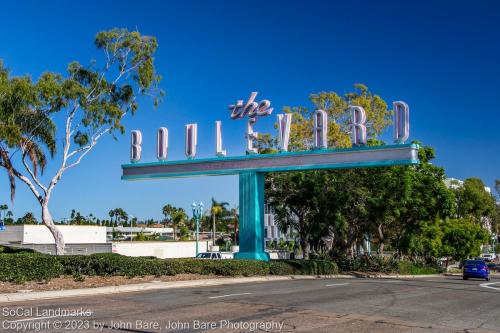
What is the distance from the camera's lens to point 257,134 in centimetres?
3322

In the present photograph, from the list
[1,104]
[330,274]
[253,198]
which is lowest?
[330,274]

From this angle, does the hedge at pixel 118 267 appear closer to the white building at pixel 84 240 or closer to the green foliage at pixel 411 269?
the green foliage at pixel 411 269

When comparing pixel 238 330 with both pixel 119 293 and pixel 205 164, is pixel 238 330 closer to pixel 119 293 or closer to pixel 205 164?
pixel 119 293

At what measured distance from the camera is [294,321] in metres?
11.8

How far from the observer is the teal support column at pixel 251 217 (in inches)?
1230

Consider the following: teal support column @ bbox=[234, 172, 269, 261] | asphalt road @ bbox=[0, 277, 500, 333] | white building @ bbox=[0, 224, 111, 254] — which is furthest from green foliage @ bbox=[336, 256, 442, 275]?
white building @ bbox=[0, 224, 111, 254]

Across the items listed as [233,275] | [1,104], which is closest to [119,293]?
[233,275]

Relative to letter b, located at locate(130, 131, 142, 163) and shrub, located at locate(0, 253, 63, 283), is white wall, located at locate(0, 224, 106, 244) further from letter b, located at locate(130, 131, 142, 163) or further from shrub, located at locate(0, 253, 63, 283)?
shrub, located at locate(0, 253, 63, 283)

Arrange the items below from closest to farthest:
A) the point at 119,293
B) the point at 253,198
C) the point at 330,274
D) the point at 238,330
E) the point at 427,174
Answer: the point at 238,330 < the point at 119,293 < the point at 253,198 < the point at 330,274 < the point at 427,174

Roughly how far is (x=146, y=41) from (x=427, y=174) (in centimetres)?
2218

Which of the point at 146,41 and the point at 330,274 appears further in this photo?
the point at 330,274

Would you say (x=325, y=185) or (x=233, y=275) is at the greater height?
(x=325, y=185)

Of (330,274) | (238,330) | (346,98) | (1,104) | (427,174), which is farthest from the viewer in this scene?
(346,98)

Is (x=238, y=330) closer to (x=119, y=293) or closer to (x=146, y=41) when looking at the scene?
(x=119, y=293)
